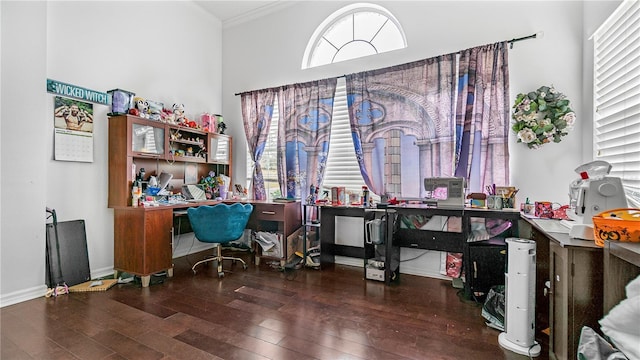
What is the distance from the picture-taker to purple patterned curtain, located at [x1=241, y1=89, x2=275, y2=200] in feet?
14.2

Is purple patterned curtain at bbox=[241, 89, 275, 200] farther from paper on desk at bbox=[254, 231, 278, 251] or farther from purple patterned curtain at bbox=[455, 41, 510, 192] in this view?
purple patterned curtain at bbox=[455, 41, 510, 192]

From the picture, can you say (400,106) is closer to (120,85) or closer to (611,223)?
(611,223)

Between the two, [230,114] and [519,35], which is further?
[230,114]

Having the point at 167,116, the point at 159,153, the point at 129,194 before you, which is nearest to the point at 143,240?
the point at 129,194

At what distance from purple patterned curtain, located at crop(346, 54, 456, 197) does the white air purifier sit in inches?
53.8

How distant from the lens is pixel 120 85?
3.48m

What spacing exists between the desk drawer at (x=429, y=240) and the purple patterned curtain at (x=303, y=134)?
4.20 ft

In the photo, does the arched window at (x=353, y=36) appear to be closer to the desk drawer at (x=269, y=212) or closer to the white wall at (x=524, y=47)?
the white wall at (x=524, y=47)

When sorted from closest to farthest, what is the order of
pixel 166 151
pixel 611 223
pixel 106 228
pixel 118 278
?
pixel 611 223
pixel 118 278
pixel 106 228
pixel 166 151

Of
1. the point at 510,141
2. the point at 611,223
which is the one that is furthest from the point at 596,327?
the point at 510,141

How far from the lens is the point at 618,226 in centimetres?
124

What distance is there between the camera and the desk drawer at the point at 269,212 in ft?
11.9

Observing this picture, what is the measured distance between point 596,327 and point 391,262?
70.1 inches

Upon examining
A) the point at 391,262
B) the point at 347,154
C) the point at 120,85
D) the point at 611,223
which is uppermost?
the point at 120,85
